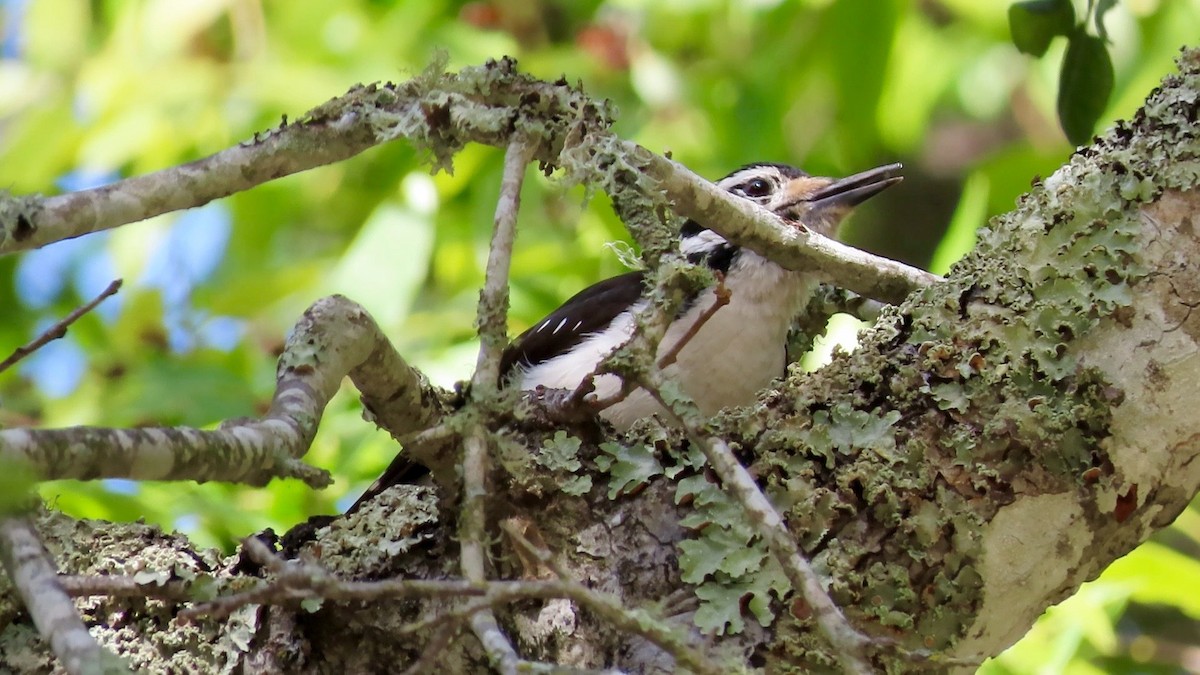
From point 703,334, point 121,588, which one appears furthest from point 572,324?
point 121,588

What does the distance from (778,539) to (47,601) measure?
0.91 metres

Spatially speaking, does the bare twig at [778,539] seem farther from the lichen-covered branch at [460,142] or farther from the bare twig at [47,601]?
the bare twig at [47,601]

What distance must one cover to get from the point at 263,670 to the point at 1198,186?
1815 millimetres

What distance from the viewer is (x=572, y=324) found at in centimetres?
401

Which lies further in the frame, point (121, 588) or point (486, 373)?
point (486, 373)

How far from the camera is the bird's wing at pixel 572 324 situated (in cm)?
399

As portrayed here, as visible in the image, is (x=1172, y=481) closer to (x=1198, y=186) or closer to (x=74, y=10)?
(x=1198, y=186)

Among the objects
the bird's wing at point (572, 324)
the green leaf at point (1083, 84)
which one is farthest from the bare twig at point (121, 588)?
the green leaf at point (1083, 84)

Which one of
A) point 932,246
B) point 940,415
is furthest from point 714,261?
point 932,246

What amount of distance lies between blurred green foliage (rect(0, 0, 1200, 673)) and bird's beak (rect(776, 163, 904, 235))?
30cm

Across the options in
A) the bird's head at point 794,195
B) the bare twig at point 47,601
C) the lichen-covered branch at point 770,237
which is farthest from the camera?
the bird's head at point 794,195

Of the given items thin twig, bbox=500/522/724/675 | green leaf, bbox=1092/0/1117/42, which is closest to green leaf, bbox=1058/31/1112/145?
green leaf, bbox=1092/0/1117/42

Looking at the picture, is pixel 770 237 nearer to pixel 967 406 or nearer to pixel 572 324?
pixel 967 406

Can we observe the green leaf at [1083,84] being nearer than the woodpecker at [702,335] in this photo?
Yes
